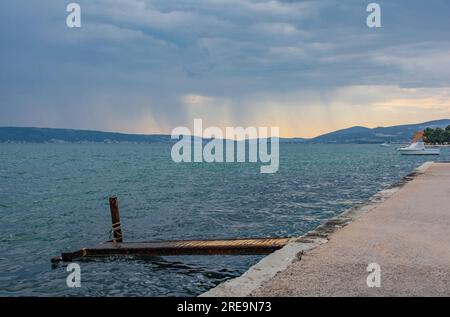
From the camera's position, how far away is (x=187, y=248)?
1253cm

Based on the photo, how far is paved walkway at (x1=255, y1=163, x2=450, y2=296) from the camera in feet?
21.3

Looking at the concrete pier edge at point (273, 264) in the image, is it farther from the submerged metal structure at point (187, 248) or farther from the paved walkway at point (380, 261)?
the submerged metal structure at point (187, 248)

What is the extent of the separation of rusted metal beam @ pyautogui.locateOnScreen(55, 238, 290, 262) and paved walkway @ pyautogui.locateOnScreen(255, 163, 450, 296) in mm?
2178

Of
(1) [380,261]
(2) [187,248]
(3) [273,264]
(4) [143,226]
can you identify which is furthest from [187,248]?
(4) [143,226]

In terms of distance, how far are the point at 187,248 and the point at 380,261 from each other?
19.6ft

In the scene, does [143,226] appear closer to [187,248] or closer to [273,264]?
[187,248]

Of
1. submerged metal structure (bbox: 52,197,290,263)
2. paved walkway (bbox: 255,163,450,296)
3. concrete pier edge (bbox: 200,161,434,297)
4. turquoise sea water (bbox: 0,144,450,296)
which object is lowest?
turquoise sea water (bbox: 0,144,450,296)

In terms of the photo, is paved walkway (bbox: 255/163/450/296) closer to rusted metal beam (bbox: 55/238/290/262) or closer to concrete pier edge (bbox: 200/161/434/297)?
concrete pier edge (bbox: 200/161/434/297)

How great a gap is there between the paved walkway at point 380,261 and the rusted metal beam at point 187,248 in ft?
7.14

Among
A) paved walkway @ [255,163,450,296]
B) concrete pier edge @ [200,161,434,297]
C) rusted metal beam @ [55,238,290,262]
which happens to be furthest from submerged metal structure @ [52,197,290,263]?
paved walkway @ [255,163,450,296]

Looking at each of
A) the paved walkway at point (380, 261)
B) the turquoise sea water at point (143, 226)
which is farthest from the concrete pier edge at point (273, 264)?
the turquoise sea water at point (143, 226)

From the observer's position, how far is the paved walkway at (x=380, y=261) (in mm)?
6500

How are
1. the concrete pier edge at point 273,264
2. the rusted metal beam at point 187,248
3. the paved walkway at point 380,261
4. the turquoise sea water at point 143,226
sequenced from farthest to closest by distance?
the rusted metal beam at point 187,248 < the turquoise sea water at point 143,226 < the concrete pier edge at point 273,264 < the paved walkway at point 380,261
